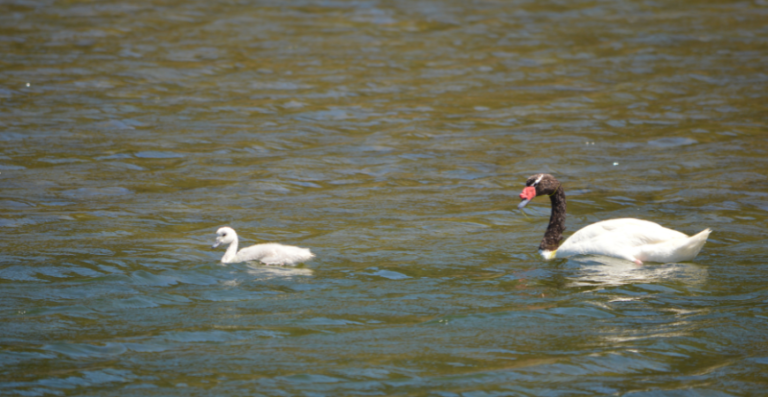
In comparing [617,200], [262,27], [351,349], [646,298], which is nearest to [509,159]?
[617,200]

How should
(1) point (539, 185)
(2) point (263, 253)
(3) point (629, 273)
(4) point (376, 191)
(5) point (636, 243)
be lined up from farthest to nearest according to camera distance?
(4) point (376, 191)
(1) point (539, 185)
(2) point (263, 253)
(5) point (636, 243)
(3) point (629, 273)

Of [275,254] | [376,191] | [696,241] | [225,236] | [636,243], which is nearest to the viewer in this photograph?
[696,241]

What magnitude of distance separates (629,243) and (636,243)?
0.07m

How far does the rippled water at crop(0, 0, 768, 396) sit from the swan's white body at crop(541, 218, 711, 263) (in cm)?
17

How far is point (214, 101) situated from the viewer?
62.0 feet

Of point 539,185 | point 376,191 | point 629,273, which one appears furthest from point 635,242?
point 376,191

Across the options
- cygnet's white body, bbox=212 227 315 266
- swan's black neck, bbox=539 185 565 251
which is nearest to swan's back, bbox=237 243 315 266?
cygnet's white body, bbox=212 227 315 266

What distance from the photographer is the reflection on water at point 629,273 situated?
8.93 meters

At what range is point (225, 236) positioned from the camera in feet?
32.6

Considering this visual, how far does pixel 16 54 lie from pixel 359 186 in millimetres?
12162

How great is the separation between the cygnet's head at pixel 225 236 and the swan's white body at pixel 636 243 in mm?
3873

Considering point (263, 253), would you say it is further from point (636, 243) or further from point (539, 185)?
point (636, 243)

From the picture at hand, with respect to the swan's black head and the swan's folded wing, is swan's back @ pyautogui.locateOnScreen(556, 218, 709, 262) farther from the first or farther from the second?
the swan's black head

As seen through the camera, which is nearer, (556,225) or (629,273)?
(629,273)
